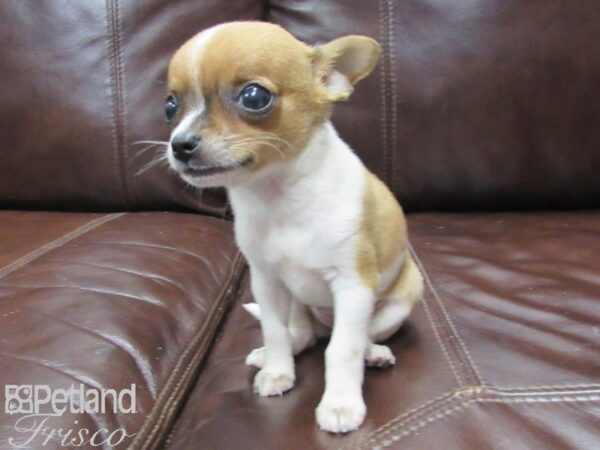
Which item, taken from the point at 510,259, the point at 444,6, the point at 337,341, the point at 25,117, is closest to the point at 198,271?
the point at 337,341

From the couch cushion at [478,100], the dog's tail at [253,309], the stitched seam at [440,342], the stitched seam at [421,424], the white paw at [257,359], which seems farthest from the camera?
the couch cushion at [478,100]

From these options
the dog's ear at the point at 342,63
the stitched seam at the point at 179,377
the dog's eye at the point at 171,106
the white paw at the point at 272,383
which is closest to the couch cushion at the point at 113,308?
the stitched seam at the point at 179,377

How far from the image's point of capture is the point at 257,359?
89 cm

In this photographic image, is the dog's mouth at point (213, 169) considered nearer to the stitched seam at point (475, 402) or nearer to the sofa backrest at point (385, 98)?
the stitched seam at point (475, 402)

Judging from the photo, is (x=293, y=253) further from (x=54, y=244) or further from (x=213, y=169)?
(x=54, y=244)

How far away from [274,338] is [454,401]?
258 millimetres

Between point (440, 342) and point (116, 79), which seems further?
point (116, 79)

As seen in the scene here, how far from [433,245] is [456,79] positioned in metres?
0.42

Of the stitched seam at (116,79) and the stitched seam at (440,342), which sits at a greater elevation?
the stitched seam at (116,79)

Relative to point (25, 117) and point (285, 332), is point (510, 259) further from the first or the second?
point (25, 117)

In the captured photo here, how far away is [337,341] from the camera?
31.1 inches

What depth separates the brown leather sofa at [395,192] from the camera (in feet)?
2.42

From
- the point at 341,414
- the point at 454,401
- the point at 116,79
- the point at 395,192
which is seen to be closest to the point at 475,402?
the point at 454,401

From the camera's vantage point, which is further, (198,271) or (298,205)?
(198,271)
